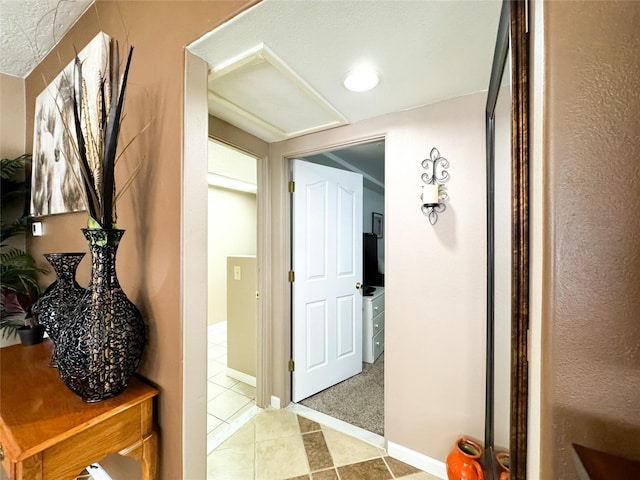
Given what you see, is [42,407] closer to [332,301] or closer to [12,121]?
[332,301]

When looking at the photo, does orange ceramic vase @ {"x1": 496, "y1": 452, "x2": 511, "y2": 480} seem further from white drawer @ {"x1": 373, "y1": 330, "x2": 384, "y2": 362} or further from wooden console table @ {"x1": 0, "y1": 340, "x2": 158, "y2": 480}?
white drawer @ {"x1": 373, "y1": 330, "x2": 384, "y2": 362}

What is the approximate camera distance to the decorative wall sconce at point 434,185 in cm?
145

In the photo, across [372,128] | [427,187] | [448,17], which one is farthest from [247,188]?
[448,17]

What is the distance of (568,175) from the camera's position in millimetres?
420

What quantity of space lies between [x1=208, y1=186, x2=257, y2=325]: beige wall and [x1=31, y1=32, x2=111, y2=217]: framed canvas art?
8.04ft

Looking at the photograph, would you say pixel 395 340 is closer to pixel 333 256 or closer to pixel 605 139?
pixel 333 256

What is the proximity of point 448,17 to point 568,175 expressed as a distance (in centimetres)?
86

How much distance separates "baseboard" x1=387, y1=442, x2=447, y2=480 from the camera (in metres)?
1.48

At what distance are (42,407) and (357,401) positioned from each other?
6.68 feet

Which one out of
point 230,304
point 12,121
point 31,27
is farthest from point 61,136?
point 230,304

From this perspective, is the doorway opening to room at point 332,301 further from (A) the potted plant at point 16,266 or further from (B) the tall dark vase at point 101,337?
(A) the potted plant at point 16,266

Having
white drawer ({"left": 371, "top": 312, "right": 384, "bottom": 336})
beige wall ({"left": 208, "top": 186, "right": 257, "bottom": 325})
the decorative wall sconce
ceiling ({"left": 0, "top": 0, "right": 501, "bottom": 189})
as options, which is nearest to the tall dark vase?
ceiling ({"left": 0, "top": 0, "right": 501, "bottom": 189})

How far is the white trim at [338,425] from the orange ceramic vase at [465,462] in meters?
0.54

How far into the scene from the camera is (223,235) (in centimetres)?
437
